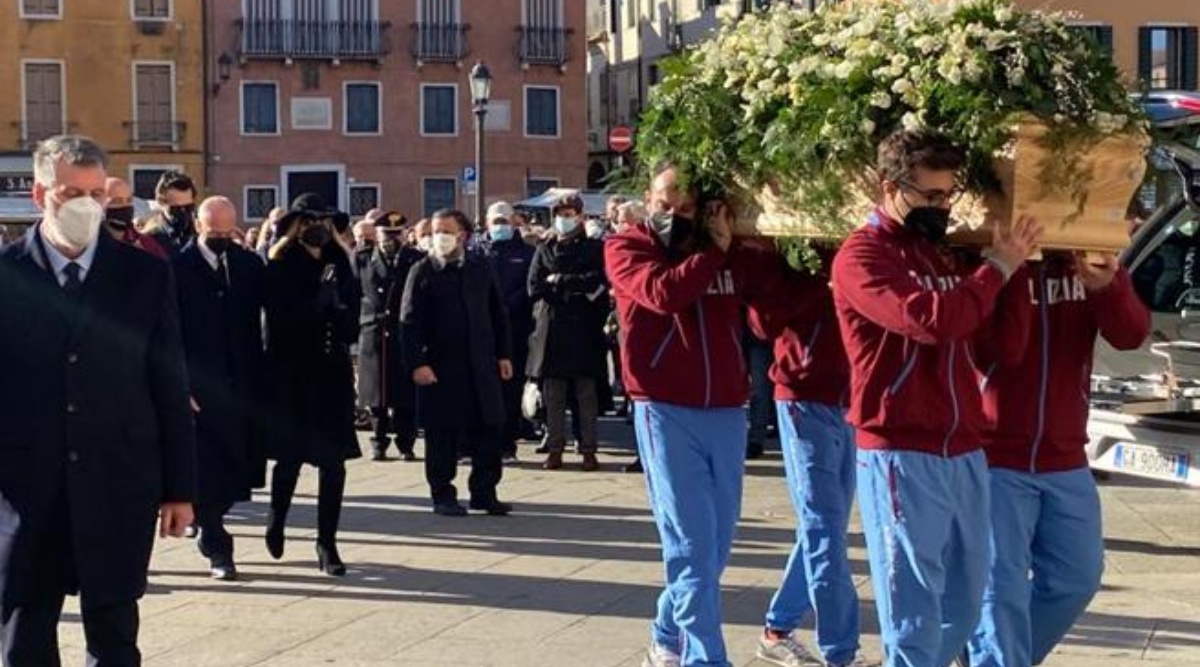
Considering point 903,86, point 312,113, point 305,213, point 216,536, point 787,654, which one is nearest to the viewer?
point 903,86

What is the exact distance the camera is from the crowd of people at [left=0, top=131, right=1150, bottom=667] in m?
5.83

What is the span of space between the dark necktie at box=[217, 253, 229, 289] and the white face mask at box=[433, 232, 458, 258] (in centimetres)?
220

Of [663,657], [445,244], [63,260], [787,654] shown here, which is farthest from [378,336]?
[63,260]

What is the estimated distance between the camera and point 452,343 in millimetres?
12023

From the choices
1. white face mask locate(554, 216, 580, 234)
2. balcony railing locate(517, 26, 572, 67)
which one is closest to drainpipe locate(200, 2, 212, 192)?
balcony railing locate(517, 26, 572, 67)

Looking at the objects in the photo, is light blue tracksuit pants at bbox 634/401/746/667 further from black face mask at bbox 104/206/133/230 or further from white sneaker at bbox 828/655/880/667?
black face mask at bbox 104/206/133/230

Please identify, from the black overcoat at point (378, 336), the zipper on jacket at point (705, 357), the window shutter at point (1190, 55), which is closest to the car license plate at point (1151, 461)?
the zipper on jacket at point (705, 357)

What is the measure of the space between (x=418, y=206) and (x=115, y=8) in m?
9.67

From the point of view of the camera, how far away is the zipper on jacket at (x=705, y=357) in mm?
7094

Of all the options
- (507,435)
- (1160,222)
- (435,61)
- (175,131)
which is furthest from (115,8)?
(1160,222)

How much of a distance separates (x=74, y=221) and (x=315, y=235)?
4305 mm

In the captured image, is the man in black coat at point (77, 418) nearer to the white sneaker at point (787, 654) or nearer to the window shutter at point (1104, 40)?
the white sneaker at point (787, 654)

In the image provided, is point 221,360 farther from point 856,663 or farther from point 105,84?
point 105,84

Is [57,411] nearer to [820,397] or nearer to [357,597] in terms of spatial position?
[820,397]
